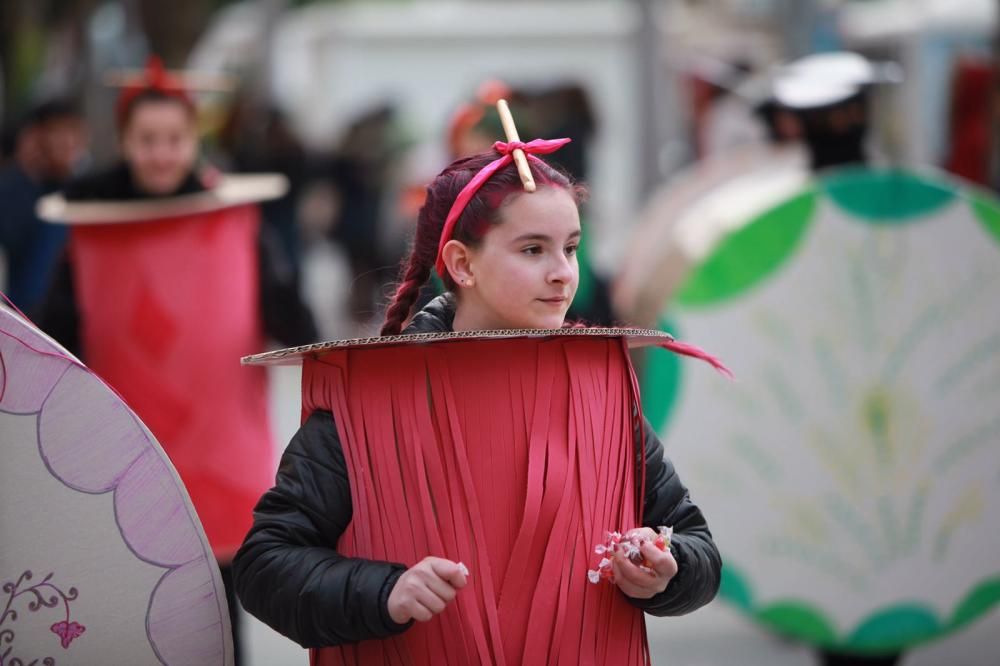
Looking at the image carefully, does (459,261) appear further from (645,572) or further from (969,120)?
(969,120)

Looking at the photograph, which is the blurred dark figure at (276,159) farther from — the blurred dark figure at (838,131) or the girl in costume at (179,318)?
the girl in costume at (179,318)

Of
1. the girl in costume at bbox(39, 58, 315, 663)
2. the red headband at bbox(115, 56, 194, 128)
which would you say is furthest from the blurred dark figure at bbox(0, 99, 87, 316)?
the girl in costume at bbox(39, 58, 315, 663)

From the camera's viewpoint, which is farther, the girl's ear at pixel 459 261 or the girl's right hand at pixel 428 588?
the girl's ear at pixel 459 261

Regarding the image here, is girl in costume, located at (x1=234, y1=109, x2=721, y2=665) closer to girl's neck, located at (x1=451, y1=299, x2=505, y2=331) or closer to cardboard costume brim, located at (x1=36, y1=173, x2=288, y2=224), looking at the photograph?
girl's neck, located at (x1=451, y1=299, x2=505, y2=331)

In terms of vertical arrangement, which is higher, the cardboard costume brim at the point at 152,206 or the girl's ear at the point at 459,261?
the cardboard costume brim at the point at 152,206

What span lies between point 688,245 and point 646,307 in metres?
0.35

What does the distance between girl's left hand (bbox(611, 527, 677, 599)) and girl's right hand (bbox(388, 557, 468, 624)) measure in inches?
9.2

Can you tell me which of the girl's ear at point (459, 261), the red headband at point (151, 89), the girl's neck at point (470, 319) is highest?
the red headband at point (151, 89)

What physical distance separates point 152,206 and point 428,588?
8.15ft

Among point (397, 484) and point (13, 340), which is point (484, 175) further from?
point (13, 340)

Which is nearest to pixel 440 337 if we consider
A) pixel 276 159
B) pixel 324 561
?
pixel 324 561

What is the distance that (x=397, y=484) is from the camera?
2.27m

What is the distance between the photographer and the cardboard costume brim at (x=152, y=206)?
430cm

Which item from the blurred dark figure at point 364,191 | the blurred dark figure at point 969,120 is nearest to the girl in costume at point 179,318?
the blurred dark figure at point 969,120
